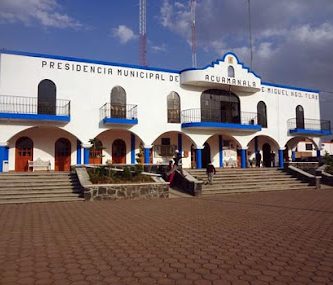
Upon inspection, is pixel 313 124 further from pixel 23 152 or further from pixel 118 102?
pixel 23 152

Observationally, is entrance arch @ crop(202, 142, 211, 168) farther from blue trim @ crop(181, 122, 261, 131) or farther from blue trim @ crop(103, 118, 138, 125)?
blue trim @ crop(103, 118, 138, 125)

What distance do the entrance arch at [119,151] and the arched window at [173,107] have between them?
3580mm

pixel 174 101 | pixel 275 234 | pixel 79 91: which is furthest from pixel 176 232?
pixel 174 101

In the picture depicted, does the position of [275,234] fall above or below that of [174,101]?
below

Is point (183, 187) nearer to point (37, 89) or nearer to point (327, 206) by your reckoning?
point (327, 206)

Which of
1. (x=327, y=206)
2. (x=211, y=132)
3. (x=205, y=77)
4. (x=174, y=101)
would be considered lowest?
(x=327, y=206)

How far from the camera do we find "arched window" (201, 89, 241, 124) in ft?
76.2

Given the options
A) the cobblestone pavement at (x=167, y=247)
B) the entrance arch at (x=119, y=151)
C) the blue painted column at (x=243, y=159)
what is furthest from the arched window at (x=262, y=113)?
the cobblestone pavement at (x=167, y=247)

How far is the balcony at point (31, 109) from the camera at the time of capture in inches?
672

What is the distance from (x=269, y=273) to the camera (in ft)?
13.6

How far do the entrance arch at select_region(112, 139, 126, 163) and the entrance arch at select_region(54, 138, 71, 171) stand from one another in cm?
289

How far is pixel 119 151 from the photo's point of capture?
21.5 metres

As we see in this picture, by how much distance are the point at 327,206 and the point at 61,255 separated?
885 centimetres

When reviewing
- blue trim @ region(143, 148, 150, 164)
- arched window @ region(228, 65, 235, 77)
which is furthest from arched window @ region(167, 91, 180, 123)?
arched window @ region(228, 65, 235, 77)
